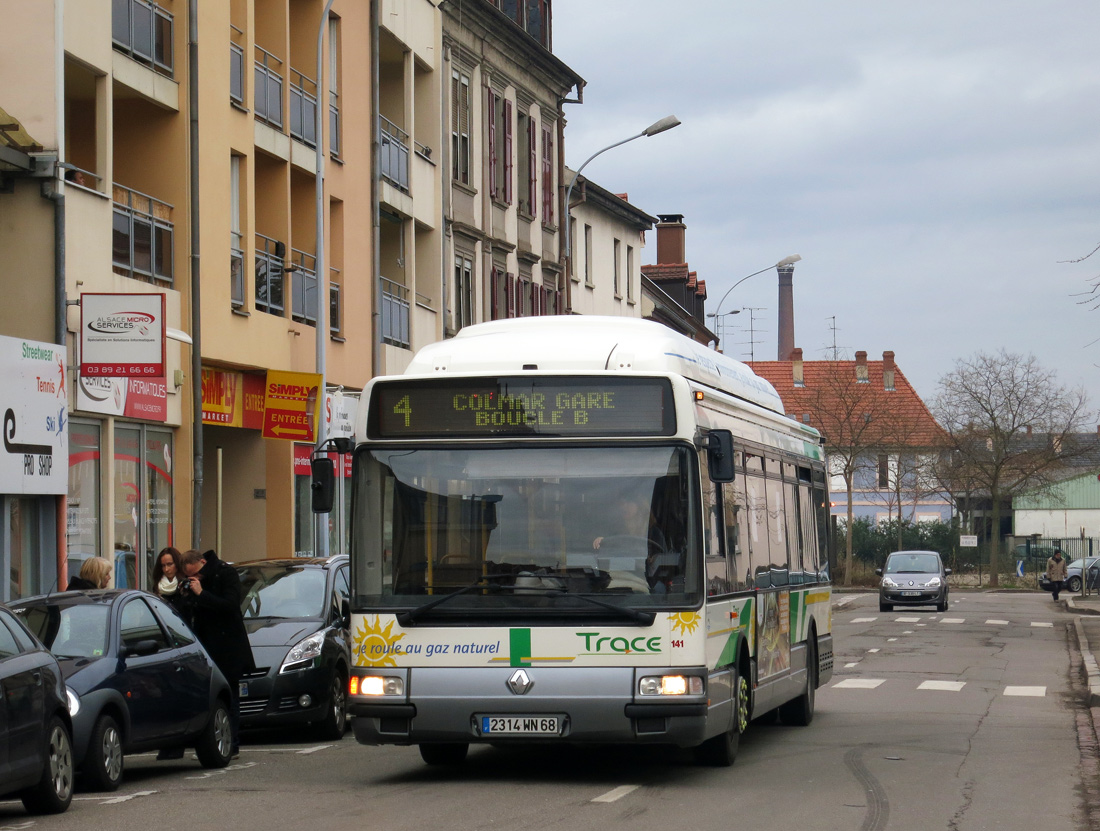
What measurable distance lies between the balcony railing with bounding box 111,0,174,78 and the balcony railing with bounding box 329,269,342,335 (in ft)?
27.1

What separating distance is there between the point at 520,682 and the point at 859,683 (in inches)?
495

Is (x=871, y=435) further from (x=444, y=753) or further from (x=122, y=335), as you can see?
(x=444, y=753)

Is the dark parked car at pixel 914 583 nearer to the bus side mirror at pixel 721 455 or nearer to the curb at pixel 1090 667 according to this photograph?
the curb at pixel 1090 667

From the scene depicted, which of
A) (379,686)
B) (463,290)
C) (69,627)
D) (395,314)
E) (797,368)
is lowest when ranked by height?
(379,686)

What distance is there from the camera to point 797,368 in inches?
4186

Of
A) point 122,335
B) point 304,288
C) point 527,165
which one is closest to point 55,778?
point 122,335

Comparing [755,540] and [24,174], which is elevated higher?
[24,174]

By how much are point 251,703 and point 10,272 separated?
24.9 feet

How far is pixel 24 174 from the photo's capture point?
20.4 metres

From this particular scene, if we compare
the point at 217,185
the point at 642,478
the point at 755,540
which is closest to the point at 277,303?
the point at 217,185

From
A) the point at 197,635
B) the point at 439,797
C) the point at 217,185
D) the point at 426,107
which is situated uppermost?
the point at 426,107

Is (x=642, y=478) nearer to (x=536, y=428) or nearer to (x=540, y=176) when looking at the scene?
(x=536, y=428)

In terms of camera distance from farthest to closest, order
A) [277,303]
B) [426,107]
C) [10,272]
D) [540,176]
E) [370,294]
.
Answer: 1. [540,176]
2. [426,107]
3. [370,294]
4. [277,303]
5. [10,272]

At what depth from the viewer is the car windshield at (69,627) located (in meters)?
12.1
